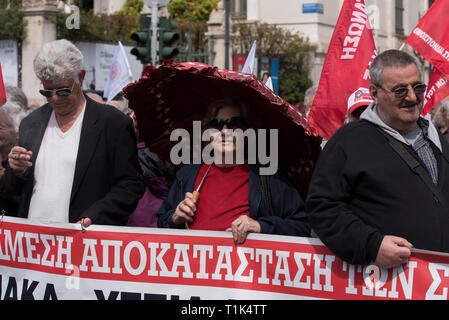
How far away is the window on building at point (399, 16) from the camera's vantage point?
130ft

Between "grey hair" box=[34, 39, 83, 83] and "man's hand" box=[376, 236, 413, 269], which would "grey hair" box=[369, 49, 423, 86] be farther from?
"grey hair" box=[34, 39, 83, 83]

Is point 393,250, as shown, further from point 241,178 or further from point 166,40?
point 166,40

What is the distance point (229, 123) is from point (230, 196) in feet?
1.22

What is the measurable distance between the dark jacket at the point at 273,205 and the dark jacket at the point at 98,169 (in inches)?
12.0

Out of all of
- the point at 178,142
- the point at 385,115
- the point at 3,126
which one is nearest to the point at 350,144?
the point at 385,115

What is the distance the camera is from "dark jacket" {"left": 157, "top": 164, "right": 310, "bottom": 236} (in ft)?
12.5

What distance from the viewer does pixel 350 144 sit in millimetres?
3396

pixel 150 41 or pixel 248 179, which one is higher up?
pixel 150 41

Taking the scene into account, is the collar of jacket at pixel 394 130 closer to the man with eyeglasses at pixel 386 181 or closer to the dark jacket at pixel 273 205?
the man with eyeglasses at pixel 386 181

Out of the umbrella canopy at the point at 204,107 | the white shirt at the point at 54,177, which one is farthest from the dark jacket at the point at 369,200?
the white shirt at the point at 54,177

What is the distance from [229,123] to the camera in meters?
3.97


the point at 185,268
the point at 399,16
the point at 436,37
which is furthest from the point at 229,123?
the point at 399,16

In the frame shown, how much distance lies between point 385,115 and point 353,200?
408 mm

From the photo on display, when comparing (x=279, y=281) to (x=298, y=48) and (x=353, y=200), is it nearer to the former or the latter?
(x=353, y=200)
